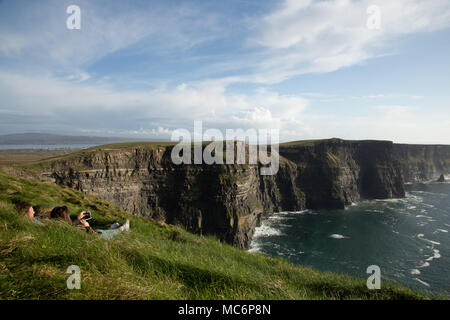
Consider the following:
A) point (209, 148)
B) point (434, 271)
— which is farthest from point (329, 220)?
point (209, 148)

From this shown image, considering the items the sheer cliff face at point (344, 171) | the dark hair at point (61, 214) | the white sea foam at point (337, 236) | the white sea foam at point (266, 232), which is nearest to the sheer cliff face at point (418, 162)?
the sheer cliff face at point (344, 171)

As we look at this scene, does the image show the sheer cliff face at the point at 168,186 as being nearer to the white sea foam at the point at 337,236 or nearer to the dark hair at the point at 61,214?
the white sea foam at the point at 337,236

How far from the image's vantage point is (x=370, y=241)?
61594 millimetres

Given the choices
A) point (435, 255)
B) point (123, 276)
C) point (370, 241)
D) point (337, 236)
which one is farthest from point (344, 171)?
point (123, 276)

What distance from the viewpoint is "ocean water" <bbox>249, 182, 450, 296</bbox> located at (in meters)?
44.8

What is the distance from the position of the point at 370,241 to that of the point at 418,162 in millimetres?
170282

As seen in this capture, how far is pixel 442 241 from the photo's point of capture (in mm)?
58625

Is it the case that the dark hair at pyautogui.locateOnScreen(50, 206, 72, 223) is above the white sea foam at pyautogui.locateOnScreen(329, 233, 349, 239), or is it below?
above

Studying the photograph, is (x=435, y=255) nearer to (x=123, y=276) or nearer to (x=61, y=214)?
(x=123, y=276)

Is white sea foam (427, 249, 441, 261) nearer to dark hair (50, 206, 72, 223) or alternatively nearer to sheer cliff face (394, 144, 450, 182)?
dark hair (50, 206, 72, 223)

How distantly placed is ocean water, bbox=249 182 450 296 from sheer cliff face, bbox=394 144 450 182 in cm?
8428

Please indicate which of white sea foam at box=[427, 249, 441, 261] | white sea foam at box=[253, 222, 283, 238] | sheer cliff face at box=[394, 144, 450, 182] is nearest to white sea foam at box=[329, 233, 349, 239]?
white sea foam at box=[253, 222, 283, 238]

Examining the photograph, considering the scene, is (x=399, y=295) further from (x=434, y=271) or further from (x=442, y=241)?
(x=442, y=241)
